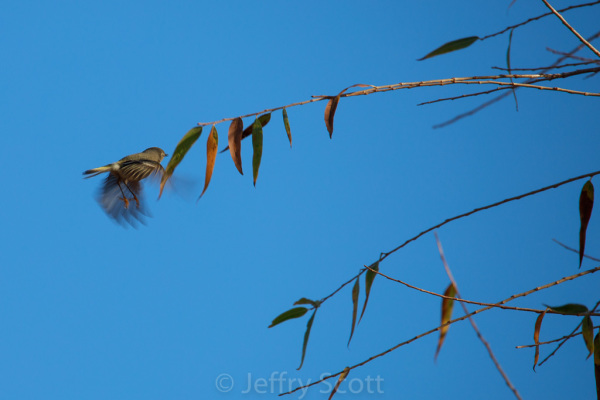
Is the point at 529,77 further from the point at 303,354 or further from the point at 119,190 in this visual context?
the point at 119,190

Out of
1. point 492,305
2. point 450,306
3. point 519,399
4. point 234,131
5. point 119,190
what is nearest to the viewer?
point 519,399

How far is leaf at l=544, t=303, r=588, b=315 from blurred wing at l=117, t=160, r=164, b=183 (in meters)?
1.56

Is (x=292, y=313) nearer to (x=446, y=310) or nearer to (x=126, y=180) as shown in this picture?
(x=446, y=310)

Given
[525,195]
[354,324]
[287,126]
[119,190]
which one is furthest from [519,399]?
[119,190]

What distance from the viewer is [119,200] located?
7.24 ft

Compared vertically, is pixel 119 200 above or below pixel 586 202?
above

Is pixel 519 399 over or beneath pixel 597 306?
beneath

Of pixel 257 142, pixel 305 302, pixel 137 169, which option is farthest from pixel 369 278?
pixel 137 169

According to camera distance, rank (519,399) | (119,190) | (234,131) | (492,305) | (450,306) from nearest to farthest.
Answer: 1. (519,399)
2. (492,305)
3. (450,306)
4. (234,131)
5. (119,190)

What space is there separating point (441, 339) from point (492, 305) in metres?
0.09

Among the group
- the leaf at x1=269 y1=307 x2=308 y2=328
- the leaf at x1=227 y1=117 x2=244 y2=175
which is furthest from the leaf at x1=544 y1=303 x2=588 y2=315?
the leaf at x1=227 y1=117 x2=244 y2=175

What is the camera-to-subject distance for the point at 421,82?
82 centimetres

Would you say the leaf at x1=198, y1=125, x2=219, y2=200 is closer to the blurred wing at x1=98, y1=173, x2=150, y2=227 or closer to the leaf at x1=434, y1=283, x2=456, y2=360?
the leaf at x1=434, y1=283, x2=456, y2=360

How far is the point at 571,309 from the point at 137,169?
1.57m
